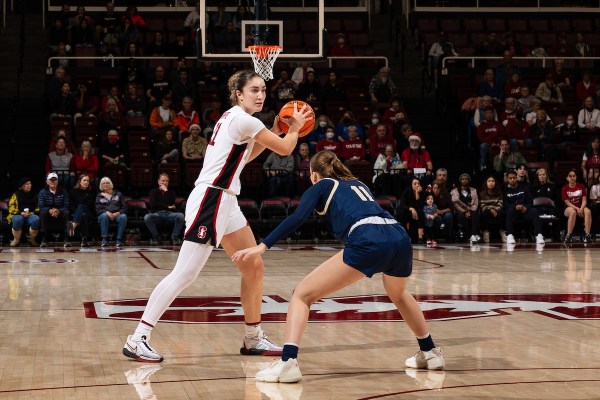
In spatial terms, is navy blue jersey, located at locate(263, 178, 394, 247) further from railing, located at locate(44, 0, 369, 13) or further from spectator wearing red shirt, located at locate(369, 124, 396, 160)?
railing, located at locate(44, 0, 369, 13)

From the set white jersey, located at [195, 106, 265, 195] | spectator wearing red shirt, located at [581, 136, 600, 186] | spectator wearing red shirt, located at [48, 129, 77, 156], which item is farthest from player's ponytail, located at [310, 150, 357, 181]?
spectator wearing red shirt, located at [581, 136, 600, 186]

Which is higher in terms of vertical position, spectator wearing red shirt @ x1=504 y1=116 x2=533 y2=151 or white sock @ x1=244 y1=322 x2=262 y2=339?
spectator wearing red shirt @ x1=504 y1=116 x2=533 y2=151

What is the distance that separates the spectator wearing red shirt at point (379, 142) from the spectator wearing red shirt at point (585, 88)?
5.57 metres

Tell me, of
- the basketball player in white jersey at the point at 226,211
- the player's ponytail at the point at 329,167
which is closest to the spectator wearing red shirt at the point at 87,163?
Answer: the basketball player in white jersey at the point at 226,211

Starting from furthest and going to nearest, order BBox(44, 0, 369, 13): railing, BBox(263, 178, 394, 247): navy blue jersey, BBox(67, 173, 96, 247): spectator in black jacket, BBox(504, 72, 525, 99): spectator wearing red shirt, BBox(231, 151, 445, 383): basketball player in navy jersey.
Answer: BBox(44, 0, 369, 13): railing, BBox(504, 72, 525, 99): spectator wearing red shirt, BBox(67, 173, 96, 247): spectator in black jacket, BBox(263, 178, 394, 247): navy blue jersey, BBox(231, 151, 445, 383): basketball player in navy jersey

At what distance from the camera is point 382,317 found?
8727 millimetres

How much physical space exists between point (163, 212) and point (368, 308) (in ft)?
31.7

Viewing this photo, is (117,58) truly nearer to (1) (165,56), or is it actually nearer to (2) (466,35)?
(1) (165,56)

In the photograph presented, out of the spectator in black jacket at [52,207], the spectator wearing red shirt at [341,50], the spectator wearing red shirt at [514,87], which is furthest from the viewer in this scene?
the spectator wearing red shirt at [341,50]

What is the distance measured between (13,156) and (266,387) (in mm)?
16326

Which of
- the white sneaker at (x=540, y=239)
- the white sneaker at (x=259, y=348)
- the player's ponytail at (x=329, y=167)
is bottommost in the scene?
the white sneaker at (x=540, y=239)

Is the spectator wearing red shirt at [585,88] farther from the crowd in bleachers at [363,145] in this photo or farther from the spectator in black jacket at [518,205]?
the spectator in black jacket at [518,205]

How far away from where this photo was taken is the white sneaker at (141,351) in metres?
6.65

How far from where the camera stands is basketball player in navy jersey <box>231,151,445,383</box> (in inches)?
236
